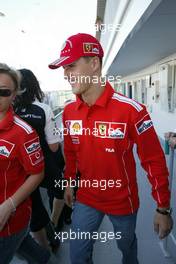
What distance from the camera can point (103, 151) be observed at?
1.27 meters

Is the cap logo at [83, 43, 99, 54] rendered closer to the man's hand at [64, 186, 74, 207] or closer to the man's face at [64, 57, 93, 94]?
the man's face at [64, 57, 93, 94]

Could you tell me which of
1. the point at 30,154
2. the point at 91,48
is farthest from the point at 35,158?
the point at 91,48

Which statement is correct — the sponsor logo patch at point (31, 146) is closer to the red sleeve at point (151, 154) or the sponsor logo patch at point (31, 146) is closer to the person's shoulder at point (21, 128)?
the person's shoulder at point (21, 128)

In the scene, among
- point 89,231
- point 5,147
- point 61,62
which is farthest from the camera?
point 89,231

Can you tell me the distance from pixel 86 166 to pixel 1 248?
54 centimetres

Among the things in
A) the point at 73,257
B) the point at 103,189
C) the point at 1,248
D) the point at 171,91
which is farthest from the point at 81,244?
the point at 171,91

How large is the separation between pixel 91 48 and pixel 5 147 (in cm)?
60

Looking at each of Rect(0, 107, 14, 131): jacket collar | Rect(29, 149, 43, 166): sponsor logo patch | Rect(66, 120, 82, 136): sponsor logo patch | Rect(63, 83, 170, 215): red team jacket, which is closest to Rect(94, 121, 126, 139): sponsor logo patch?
Rect(63, 83, 170, 215): red team jacket

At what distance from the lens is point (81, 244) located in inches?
52.2

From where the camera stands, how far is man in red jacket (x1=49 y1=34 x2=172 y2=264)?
1.22 metres

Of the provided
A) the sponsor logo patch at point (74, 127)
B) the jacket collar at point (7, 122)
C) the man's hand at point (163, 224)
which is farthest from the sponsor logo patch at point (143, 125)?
the jacket collar at point (7, 122)

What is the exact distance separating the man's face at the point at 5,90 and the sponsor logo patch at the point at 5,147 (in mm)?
158

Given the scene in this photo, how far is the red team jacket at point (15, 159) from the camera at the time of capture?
3.52 feet

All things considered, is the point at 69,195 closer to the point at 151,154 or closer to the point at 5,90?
the point at 151,154
